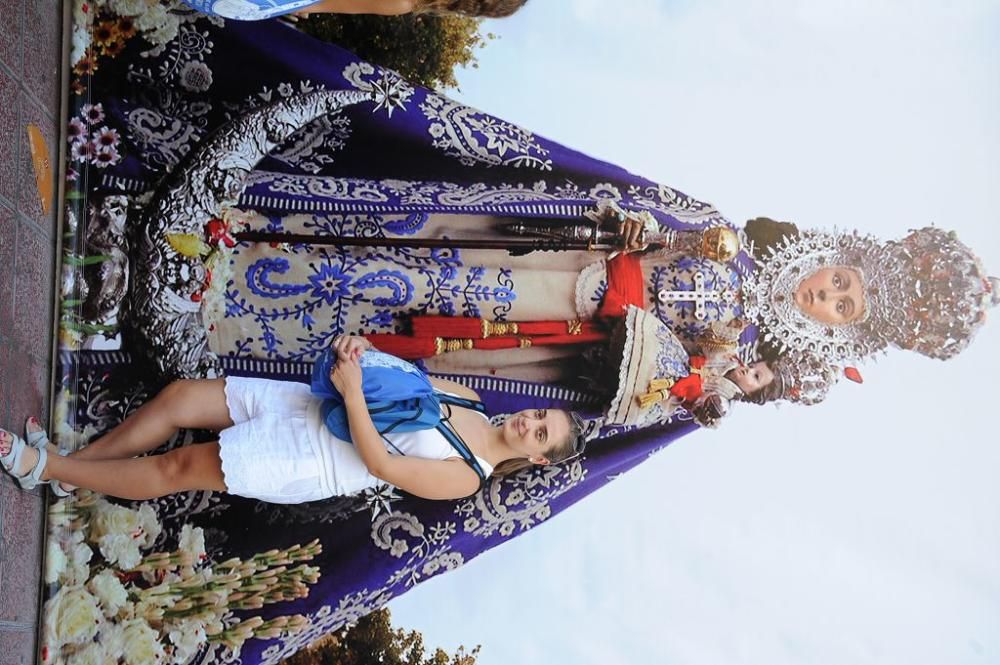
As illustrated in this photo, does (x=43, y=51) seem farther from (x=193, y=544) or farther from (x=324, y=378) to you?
(x=193, y=544)

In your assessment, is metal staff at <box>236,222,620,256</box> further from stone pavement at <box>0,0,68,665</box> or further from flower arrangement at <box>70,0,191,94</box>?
flower arrangement at <box>70,0,191,94</box>

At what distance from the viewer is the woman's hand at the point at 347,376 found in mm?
2166

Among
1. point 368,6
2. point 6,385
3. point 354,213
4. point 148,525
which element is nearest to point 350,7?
point 368,6

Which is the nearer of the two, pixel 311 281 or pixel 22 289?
pixel 22 289

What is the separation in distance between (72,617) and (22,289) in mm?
848

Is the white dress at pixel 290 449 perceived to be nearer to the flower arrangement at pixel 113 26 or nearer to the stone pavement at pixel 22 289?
the stone pavement at pixel 22 289

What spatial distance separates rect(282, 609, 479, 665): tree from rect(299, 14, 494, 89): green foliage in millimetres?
1568

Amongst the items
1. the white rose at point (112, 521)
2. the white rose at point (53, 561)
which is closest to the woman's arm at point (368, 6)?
the white rose at point (112, 521)

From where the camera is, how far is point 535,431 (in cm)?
232

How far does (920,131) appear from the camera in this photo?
105 inches

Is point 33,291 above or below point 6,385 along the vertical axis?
above

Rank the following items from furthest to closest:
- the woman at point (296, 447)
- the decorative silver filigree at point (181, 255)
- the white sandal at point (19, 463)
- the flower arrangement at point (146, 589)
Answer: the decorative silver filigree at point (181, 255) < the flower arrangement at point (146, 589) < the woman at point (296, 447) < the white sandal at point (19, 463)

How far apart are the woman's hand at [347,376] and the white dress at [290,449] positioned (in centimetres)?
14

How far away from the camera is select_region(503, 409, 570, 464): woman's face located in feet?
7.61
